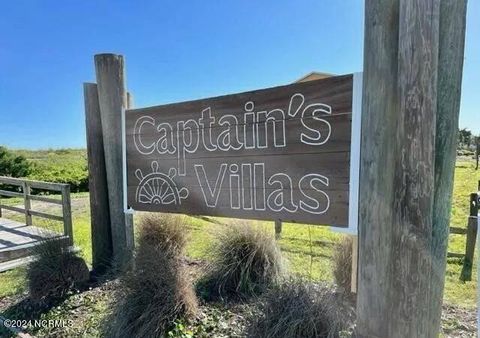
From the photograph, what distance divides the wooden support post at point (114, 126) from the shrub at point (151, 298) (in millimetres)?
821

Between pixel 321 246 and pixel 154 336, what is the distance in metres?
3.08

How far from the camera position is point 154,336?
257cm

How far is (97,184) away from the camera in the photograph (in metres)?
4.04

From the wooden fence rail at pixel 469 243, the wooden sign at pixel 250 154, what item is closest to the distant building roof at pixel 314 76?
the wooden sign at pixel 250 154

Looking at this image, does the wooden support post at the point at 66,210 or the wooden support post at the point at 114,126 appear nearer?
the wooden support post at the point at 114,126

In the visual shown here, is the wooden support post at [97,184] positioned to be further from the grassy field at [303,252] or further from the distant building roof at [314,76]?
the distant building roof at [314,76]

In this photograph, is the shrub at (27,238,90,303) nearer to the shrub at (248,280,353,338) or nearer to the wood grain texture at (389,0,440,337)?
the shrub at (248,280,353,338)

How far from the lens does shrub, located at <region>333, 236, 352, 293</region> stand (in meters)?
2.82

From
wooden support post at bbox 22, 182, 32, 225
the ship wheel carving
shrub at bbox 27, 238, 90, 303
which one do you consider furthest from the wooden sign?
wooden support post at bbox 22, 182, 32, 225

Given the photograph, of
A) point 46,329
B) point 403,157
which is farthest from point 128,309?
point 403,157

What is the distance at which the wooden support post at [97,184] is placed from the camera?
4.02 metres

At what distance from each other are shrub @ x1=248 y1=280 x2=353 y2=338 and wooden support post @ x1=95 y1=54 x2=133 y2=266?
1973 millimetres

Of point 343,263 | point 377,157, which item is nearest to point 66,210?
point 343,263

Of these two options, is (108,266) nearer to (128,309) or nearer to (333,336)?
(128,309)
